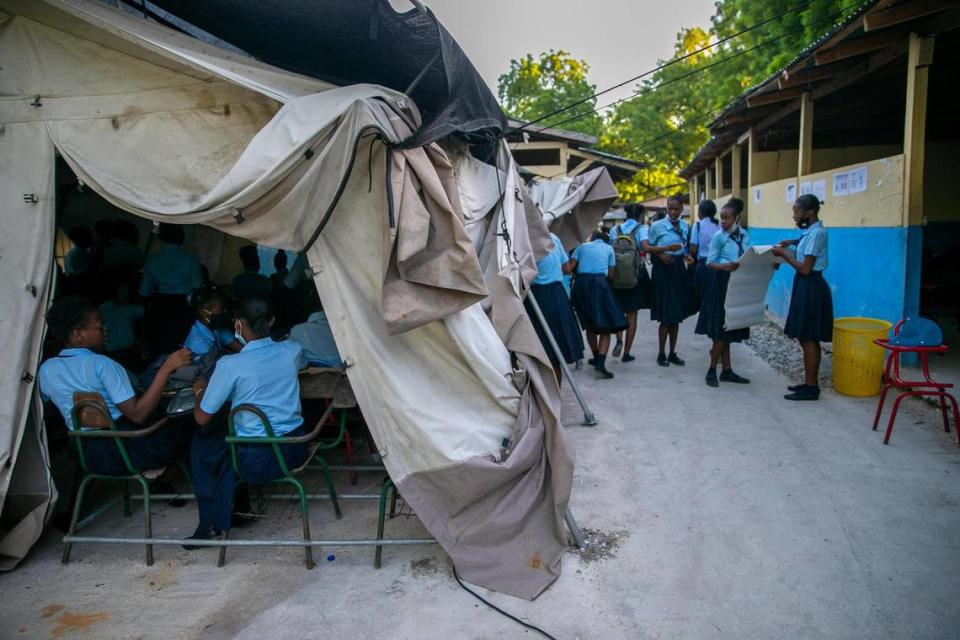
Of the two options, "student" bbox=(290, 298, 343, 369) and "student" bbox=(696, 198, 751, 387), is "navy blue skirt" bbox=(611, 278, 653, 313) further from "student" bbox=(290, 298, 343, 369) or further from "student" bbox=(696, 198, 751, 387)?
"student" bbox=(290, 298, 343, 369)

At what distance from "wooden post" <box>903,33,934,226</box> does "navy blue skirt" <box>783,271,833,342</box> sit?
51.6 inches

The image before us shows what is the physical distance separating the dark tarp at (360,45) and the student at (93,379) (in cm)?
168

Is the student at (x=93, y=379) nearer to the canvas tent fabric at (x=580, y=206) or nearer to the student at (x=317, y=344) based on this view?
the student at (x=317, y=344)

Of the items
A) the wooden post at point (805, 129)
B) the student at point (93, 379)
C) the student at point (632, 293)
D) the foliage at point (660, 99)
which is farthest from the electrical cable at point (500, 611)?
the foliage at point (660, 99)

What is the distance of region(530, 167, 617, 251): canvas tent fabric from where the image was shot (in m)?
5.66

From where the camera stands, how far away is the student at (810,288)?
505 cm

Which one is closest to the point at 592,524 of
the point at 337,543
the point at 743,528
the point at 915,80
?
the point at 743,528

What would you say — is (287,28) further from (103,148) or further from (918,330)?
(918,330)

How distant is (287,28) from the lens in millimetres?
3115

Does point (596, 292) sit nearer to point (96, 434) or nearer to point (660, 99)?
point (96, 434)

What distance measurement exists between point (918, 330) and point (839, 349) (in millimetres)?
1057

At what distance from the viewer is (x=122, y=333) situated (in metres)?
4.91

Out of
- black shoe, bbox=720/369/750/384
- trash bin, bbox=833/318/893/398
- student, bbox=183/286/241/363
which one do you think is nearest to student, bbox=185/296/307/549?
student, bbox=183/286/241/363

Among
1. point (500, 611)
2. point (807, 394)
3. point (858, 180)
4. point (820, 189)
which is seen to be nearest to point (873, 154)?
point (820, 189)
